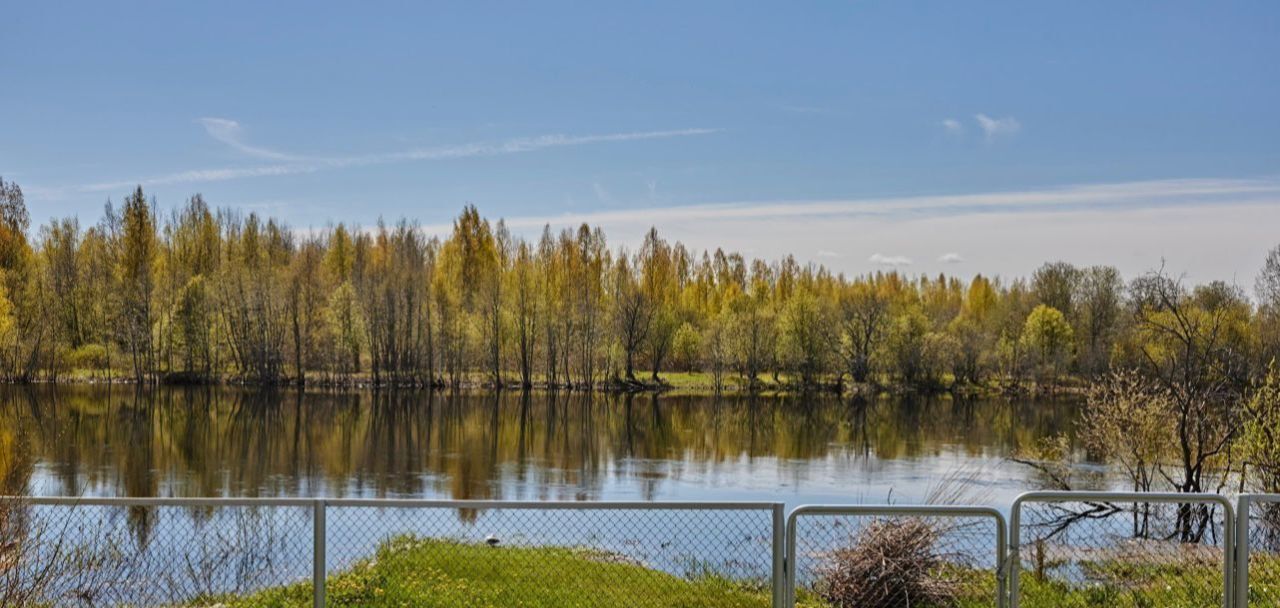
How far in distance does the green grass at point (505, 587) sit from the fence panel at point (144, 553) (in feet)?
2.75

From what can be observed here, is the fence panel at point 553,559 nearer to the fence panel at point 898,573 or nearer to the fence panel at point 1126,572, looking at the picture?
the fence panel at point 898,573

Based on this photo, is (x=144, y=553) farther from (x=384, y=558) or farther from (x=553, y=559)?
(x=553, y=559)

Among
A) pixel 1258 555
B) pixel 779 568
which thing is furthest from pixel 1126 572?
pixel 779 568

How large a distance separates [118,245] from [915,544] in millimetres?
94312

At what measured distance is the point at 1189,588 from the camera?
1039 cm

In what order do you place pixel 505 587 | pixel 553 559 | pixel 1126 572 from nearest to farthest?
pixel 505 587 < pixel 1126 572 < pixel 553 559

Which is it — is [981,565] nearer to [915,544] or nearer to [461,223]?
[915,544]

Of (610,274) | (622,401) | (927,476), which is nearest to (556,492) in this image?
(927,476)

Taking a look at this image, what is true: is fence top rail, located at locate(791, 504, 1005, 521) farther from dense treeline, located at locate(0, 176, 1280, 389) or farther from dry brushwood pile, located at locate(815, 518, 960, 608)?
dense treeline, located at locate(0, 176, 1280, 389)

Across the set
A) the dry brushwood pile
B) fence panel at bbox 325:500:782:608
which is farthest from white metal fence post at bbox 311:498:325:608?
the dry brushwood pile

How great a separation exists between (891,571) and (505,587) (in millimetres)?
4243

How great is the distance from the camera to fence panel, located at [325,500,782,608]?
10031 mm

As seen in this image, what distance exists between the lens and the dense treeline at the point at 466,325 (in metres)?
80.5

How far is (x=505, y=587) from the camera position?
11.5m
